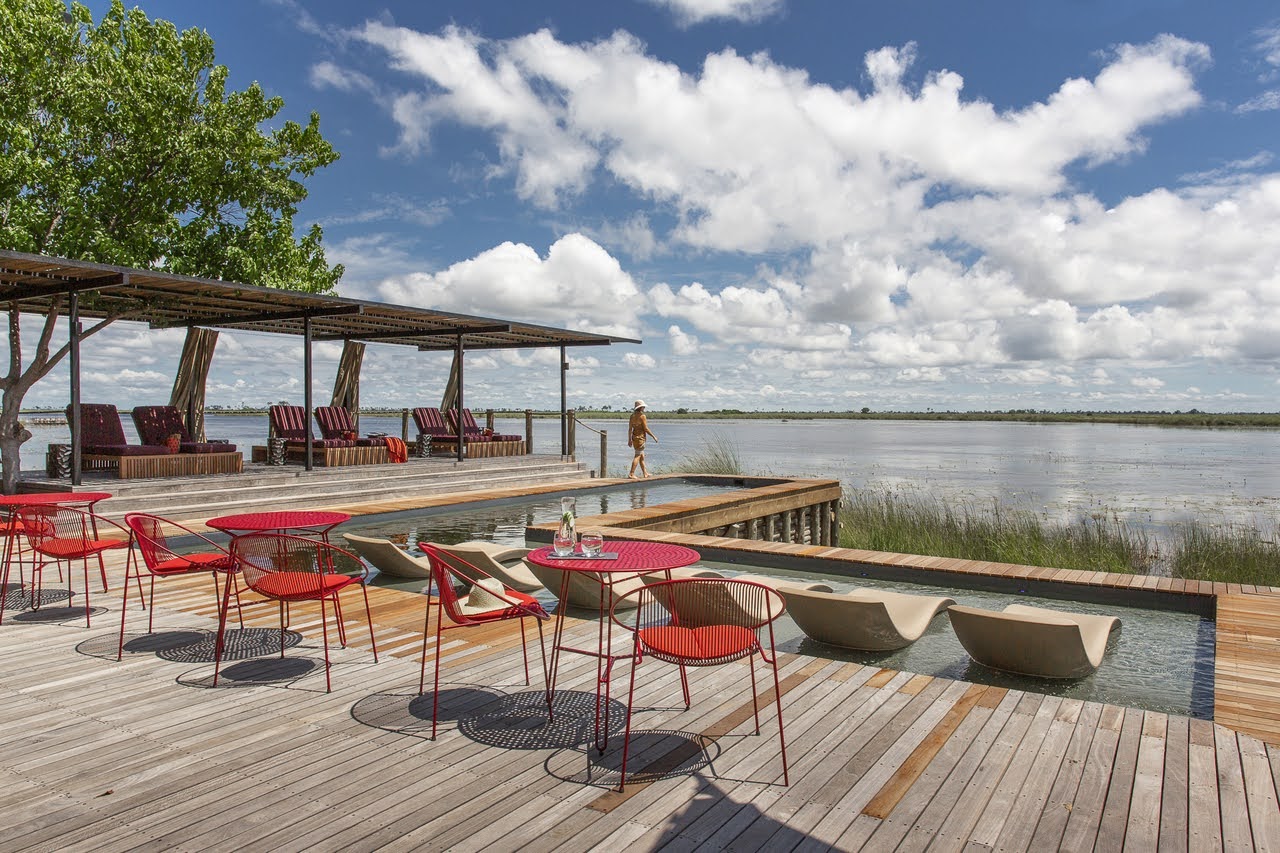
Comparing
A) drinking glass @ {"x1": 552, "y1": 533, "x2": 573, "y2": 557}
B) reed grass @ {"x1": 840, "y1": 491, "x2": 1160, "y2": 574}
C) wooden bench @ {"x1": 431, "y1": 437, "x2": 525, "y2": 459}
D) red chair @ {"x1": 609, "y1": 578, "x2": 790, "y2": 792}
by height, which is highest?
drinking glass @ {"x1": 552, "y1": 533, "x2": 573, "y2": 557}

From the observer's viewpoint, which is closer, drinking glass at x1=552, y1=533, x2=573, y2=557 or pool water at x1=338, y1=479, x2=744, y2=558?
drinking glass at x1=552, y1=533, x2=573, y2=557

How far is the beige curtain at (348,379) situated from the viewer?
614 inches

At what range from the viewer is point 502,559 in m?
6.56

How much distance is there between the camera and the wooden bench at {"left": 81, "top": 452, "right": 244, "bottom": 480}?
10.4 meters

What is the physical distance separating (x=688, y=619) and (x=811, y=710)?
672 mm

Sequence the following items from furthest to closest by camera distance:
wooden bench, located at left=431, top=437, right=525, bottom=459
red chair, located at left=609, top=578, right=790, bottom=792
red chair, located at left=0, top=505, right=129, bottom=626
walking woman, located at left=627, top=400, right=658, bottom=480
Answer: wooden bench, located at left=431, top=437, right=525, bottom=459, walking woman, located at left=627, top=400, right=658, bottom=480, red chair, located at left=0, top=505, right=129, bottom=626, red chair, located at left=609, top=578, right=790, bottom=792

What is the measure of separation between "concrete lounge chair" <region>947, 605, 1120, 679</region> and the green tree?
40.7ft

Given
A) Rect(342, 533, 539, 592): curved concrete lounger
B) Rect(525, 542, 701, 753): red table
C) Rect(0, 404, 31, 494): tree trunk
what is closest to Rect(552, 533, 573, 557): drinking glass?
Rect(525, 542, 701, 753): red table

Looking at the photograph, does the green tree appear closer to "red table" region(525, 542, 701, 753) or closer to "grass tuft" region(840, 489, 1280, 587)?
"red table" region(525, 542, 701, 753)

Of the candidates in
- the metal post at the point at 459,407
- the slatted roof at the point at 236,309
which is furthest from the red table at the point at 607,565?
the metal post at the point at 459,407

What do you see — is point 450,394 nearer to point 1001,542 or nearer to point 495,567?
point 1001,542

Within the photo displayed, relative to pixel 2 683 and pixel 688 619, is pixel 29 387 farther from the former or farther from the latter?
pixel 688 619

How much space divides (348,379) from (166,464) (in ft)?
16.9

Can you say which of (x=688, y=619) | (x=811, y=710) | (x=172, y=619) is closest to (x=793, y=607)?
(x=811, y=710)
